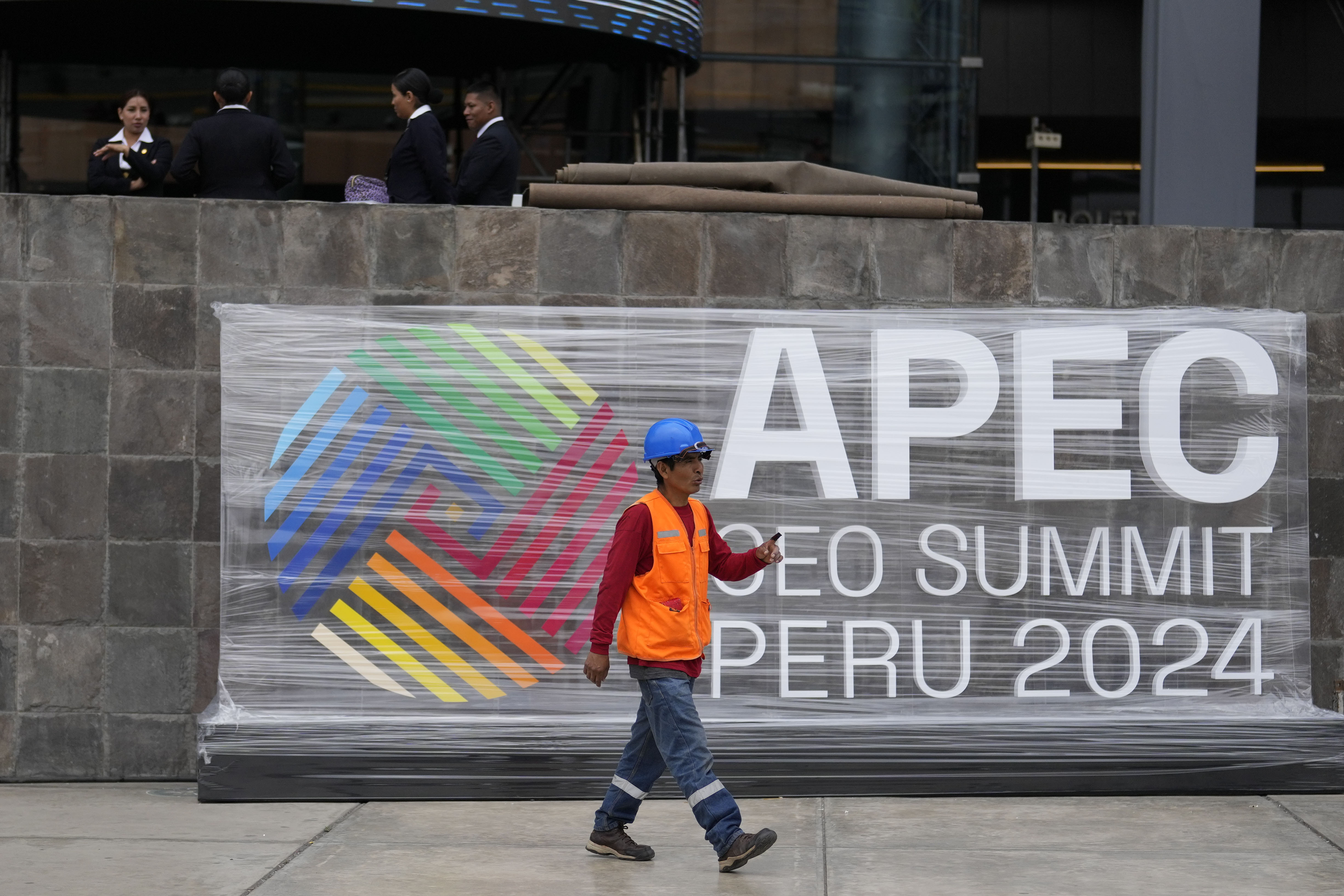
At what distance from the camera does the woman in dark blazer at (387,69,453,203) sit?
750 centimetres

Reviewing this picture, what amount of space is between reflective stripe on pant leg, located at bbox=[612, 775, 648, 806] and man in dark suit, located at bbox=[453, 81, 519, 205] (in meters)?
2.97

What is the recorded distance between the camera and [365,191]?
746cm

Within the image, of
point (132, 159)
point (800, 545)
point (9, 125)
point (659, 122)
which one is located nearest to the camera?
point (800, 545)

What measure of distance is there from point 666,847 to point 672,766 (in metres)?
0.57

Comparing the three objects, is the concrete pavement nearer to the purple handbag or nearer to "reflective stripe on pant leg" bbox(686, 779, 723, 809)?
"reflective stripe on pant leg" bbox(686, 779, 723, 809)

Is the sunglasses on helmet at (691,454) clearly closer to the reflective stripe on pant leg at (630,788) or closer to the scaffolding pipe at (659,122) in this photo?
the reflective stripe on pant leg at (630,788)

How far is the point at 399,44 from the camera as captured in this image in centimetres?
1308

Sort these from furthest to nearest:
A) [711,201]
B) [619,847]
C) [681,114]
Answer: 1. [681,114]
2. [711,201]
3. [619,847]

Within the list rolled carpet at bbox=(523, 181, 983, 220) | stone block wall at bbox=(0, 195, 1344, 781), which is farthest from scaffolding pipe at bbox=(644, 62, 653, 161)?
stone block wall at bbox=(0, 195, 1344, 781)

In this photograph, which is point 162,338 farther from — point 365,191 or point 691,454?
point 691,454

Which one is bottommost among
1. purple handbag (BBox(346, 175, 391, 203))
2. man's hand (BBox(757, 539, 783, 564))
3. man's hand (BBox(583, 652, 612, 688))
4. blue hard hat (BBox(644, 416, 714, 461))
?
man's hand (BBox(583, 652, 612, 688))

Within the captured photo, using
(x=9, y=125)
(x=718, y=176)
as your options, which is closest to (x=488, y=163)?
(x=718, y=176)

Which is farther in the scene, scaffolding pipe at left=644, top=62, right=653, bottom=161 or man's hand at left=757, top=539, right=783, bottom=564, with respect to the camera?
scaffolding pipe at left=644, top=62, right=653, bottom=161

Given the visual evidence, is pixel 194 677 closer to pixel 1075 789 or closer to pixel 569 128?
pixel 1075 789
